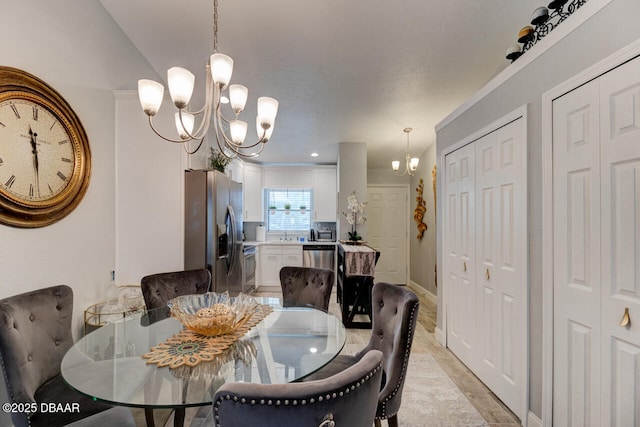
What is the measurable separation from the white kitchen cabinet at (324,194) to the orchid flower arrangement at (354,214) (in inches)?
51.7

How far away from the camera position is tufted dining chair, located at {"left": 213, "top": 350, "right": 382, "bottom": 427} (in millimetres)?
692

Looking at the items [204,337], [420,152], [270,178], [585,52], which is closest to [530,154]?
[585,52]

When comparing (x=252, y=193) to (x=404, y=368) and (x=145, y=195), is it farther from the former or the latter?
(x=404, y=368)

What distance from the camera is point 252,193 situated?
591 cm

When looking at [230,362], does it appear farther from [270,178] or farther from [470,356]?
[270,178]

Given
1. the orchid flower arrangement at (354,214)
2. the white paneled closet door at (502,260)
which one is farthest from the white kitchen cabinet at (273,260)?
the white paneled closet door at (502,260)

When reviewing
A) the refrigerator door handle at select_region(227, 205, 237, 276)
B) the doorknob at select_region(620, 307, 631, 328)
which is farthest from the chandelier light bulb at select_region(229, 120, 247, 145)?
the doorknob at select_region(620, 307, 631, 328)

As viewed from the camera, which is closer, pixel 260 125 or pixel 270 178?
pixel 260 125

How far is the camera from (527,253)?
193cm

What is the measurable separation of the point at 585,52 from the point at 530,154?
1.98 ft

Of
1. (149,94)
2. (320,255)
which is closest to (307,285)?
(149,94)

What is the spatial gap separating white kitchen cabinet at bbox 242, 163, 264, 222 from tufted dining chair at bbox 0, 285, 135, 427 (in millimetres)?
4170

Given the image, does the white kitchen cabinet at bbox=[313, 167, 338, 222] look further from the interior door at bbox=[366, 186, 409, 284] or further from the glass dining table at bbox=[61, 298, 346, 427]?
the glass dining table at bbox=[61, 298, 346, 427]

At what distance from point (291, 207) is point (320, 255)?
1481 millimetres
